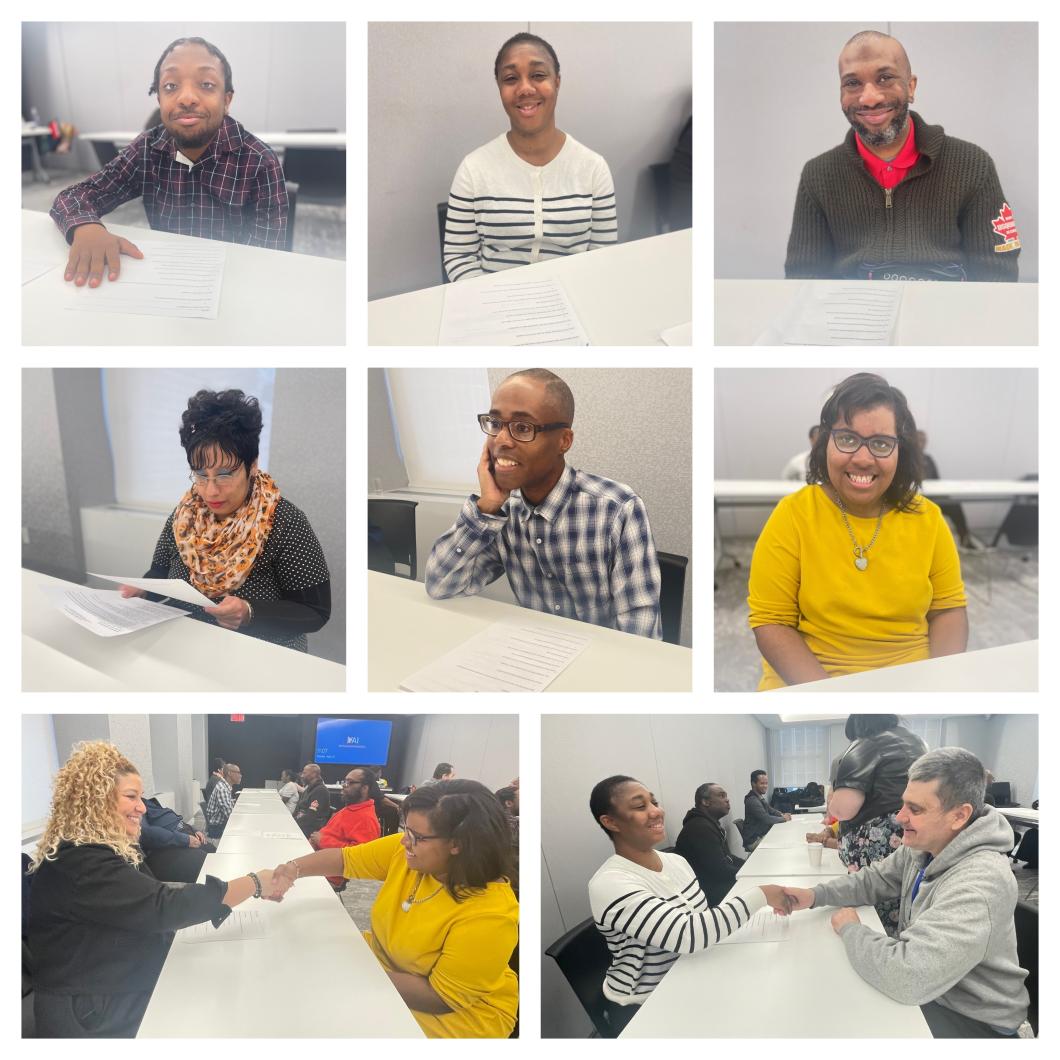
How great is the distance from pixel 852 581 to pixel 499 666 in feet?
2.36

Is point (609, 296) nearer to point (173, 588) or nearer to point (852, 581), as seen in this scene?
point (852, 581)

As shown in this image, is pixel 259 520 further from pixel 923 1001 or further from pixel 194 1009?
pixel 923 1001

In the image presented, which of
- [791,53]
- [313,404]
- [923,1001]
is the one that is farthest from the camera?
[791,53]

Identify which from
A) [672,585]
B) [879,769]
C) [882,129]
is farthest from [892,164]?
[879,769]

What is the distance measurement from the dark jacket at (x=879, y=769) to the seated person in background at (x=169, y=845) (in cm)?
130

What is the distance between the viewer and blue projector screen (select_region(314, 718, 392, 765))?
1586mm

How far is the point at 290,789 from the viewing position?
162 centimetres

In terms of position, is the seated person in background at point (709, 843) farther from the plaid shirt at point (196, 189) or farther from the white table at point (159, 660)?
the plaid shirt at point (196, 189)

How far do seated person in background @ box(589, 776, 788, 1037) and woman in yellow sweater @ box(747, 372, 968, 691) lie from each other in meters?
0.41

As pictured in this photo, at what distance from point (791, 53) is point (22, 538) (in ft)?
6.37

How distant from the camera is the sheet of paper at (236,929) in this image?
1604 mm

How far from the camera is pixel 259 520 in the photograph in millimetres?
1643

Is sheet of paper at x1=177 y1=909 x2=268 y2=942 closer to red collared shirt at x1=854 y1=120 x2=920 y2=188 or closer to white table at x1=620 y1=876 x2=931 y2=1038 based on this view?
white table at x1=620 y1=876 x2=931 y2=1038

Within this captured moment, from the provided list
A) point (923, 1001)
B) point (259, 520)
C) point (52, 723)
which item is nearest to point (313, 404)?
point (259, 520)
